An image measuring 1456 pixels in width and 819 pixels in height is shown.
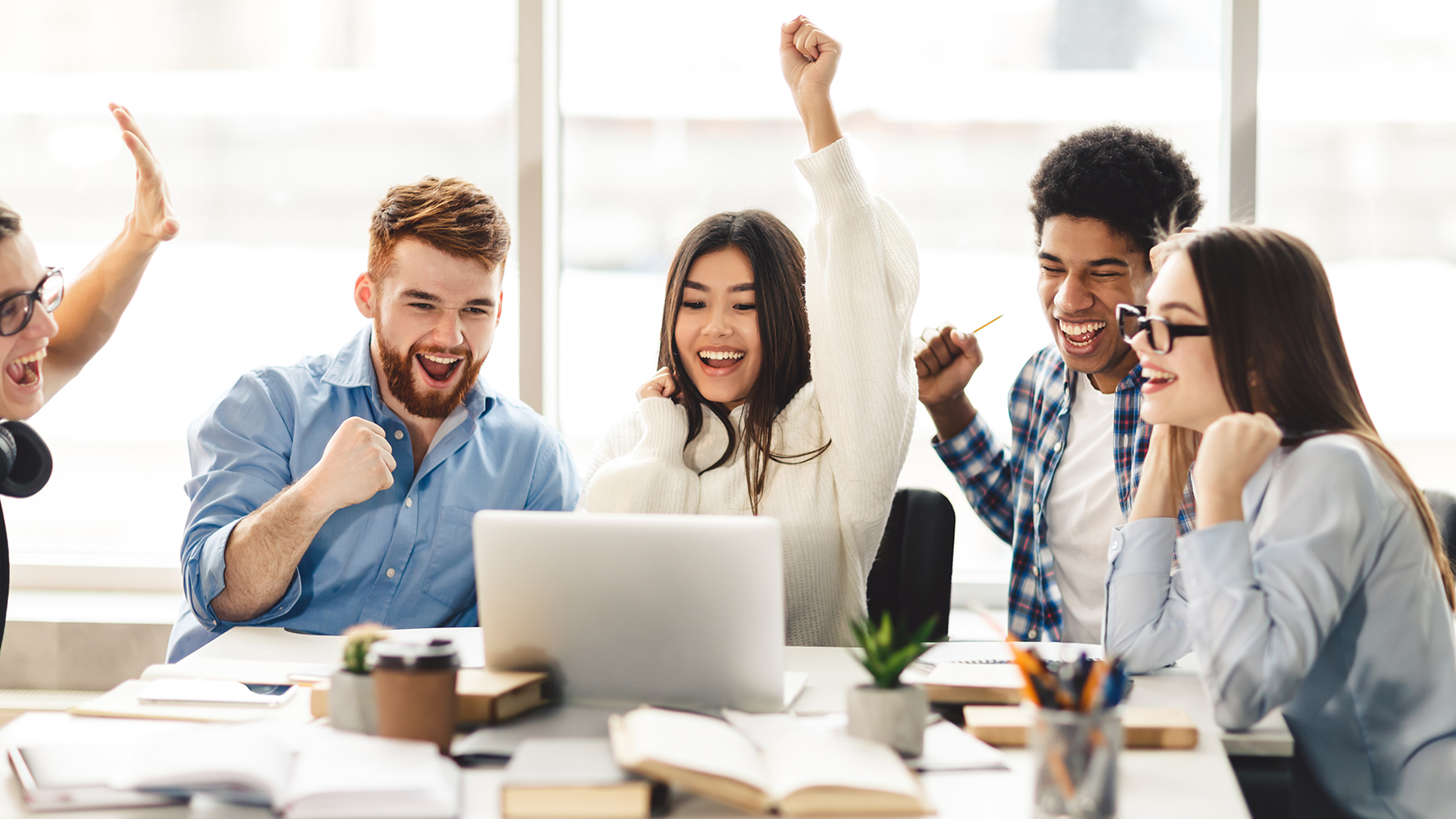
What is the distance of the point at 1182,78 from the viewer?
2.63m

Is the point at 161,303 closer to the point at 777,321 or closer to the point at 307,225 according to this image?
the point at 307,225

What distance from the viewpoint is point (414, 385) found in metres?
1.97

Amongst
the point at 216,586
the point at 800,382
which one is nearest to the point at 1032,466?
the point at 800,382

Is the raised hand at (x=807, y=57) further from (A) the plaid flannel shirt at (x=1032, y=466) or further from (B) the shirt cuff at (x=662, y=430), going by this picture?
(A) the plaid flannel shirt at (x=1032, y=466)

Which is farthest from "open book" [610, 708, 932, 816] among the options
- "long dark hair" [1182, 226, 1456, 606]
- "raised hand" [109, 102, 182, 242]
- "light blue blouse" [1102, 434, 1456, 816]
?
"raised hand" [109, 102, 182, 242]

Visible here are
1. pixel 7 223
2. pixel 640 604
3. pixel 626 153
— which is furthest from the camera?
pixel 626 153

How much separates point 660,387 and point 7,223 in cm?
107

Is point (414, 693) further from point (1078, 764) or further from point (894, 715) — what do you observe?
point (1078, 764)

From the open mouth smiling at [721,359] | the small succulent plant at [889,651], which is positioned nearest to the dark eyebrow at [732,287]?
the open mouth smiling at [721,359]

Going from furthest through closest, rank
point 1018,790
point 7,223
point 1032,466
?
point 1032,466
point 7,223
point 1018,790

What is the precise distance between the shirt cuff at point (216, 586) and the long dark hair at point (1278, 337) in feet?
4.69

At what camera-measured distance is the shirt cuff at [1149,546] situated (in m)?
1.43

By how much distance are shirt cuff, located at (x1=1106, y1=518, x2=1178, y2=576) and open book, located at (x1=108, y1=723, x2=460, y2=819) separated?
932mm

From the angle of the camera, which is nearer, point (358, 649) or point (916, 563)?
point (358, 649)
